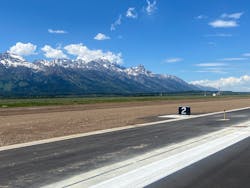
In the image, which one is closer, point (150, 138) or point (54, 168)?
point (54, 168)

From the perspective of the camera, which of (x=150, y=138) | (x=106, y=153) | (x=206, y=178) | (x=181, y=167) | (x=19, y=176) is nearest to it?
(x=206, y=178)

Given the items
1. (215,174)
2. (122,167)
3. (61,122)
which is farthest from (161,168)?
(61,122)

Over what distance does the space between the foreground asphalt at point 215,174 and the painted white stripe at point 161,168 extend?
292mm

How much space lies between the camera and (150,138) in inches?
781

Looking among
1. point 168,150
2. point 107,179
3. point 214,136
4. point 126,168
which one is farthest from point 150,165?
point 214,136

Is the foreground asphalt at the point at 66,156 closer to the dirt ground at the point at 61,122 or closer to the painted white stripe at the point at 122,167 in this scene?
the painted white stripe at the point at 122,167

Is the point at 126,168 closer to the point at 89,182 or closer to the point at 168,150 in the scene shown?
the point at 89,182

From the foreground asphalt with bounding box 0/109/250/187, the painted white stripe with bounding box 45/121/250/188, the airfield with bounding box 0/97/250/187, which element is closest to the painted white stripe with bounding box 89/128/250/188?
the airfield with bounding box 0/97/250/187

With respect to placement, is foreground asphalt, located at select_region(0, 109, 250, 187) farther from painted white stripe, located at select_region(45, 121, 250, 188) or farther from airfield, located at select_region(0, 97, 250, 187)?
painted white stripe, located at select_region(45, 121, 250, 188)

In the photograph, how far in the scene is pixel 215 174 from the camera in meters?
10.6

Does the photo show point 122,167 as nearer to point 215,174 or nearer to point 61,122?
point 215,174

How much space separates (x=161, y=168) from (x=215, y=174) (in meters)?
1.63

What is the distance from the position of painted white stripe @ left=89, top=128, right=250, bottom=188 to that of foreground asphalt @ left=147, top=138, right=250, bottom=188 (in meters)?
0.29

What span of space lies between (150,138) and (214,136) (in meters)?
3.12
